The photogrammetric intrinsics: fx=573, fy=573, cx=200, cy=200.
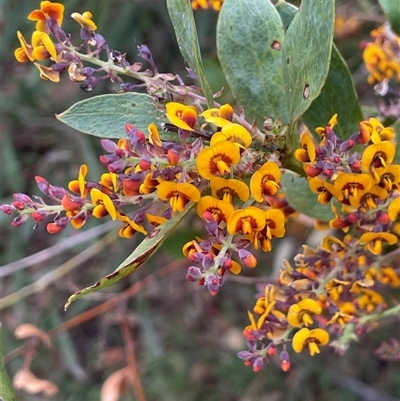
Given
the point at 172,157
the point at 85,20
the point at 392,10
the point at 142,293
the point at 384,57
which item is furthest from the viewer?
the point at 142,293

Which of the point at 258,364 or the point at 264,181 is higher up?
the point at 264,181

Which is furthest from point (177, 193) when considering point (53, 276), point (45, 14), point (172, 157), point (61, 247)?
point (53, 276)

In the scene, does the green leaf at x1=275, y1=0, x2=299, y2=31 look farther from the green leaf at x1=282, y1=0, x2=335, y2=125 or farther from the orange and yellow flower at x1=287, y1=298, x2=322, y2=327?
the orange and yellow flower at x1=287, y1=298, x2=322, y2=327

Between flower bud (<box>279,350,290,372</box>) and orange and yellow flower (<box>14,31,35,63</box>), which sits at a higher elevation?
orange and yellow flower (<box>14,31,35,63</box>)

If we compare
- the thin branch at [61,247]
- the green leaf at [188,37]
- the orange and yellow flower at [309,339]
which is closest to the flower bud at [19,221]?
the green leaf at [188,37]

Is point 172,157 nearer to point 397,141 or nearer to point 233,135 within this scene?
point 233,135

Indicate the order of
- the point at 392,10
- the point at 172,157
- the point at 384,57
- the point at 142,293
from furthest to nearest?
the point at 142,293 < the point at 384,57 < the point at 392,10 < the point at 172,157

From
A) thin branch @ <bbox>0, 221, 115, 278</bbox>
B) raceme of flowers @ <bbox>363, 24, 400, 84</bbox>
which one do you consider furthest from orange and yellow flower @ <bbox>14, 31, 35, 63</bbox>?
thin branch @ <bbox>0, 221, 115, 278</bbox>
